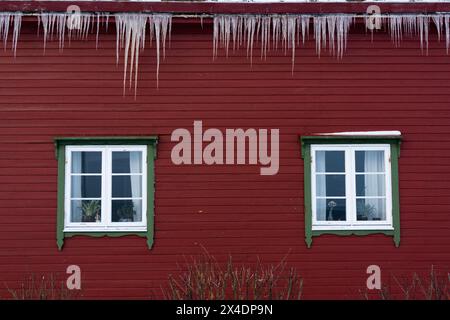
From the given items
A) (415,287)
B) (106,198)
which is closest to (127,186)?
(106,198)

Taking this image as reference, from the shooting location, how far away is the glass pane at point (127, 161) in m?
11.0

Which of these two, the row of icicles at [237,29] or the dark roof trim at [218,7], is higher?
the dark roof trim at [218,7]

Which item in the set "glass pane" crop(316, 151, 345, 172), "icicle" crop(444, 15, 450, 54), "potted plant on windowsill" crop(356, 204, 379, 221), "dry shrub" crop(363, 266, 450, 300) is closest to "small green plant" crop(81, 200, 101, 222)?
"glass pane" crop(316, 151, 345, 172)

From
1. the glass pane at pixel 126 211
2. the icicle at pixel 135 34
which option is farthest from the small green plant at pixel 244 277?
the icicle at pixel 135 34

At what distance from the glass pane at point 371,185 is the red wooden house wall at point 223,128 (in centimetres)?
29

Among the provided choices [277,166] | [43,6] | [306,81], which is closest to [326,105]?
[306,81]

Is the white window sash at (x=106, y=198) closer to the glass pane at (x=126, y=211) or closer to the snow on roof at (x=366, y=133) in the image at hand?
the glass pane at (x=126, y=211)

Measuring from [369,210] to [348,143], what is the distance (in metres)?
1.01

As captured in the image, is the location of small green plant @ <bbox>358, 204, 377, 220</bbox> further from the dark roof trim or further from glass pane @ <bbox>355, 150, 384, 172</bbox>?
the dark roof trim

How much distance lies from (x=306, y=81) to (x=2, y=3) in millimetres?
4481

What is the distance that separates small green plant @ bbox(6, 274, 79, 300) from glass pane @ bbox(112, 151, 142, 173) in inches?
70.2

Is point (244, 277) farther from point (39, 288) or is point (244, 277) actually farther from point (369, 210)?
point (39, 288)

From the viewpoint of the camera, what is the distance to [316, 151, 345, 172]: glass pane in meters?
11.1
